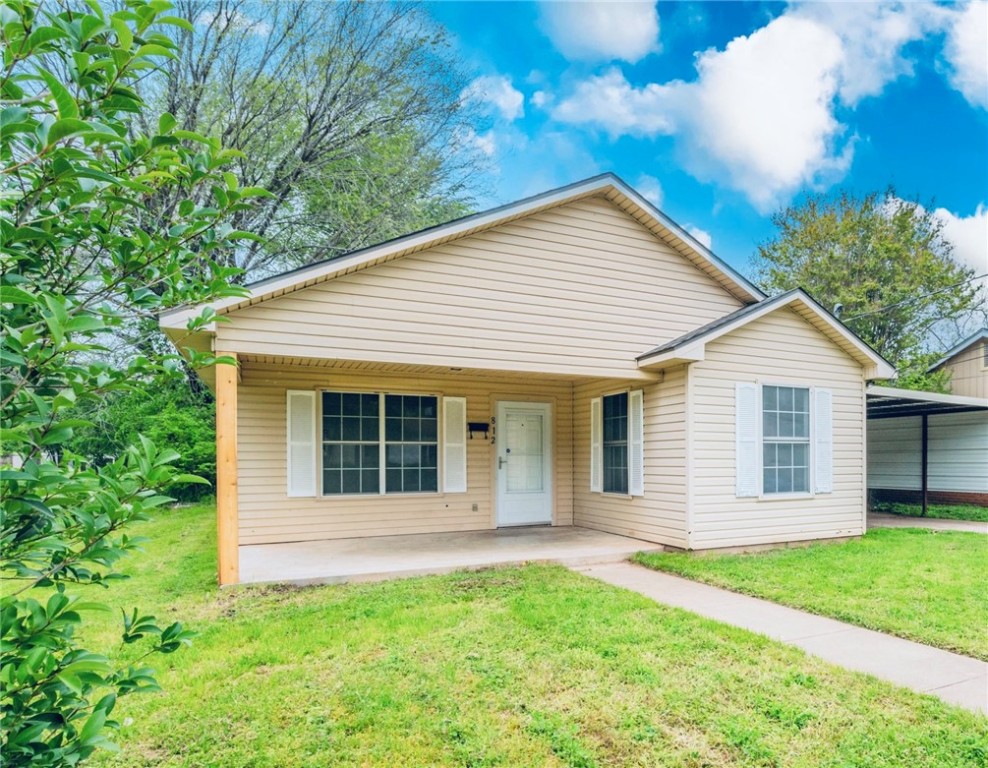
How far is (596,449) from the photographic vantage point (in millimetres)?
8812

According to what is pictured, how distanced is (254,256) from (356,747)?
14.9m

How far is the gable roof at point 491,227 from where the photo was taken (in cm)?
572

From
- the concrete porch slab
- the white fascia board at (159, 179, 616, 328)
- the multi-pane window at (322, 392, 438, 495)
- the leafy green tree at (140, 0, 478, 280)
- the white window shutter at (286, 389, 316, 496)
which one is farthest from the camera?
the leafy green tree at (140, 0, 478, 280)

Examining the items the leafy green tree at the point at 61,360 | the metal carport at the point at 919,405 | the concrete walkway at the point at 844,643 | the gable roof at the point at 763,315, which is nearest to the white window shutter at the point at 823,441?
the gable roof at the point at 763,315

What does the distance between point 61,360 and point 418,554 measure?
6.04 m

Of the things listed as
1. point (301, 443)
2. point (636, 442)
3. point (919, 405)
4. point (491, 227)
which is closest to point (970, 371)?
point (919, 405)

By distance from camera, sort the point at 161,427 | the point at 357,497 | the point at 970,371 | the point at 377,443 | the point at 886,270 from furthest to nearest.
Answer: the point at 886,270, the point at 970,371, the point at 161,427, the point at 377,443, the point at 357,497

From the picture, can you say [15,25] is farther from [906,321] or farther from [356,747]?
[906,321]

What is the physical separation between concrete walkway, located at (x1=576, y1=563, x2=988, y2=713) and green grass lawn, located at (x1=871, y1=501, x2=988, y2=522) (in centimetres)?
898

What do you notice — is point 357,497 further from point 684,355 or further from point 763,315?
point 763,315

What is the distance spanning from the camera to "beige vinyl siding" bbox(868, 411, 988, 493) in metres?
12.1

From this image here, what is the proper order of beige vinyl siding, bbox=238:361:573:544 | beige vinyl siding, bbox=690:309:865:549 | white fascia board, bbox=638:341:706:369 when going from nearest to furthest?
white fascia board, bbox=638:341:706:369
beige vinyl siding, bbox=690:309:865:549
beige vinyl siding, bbox=238:361:573:544

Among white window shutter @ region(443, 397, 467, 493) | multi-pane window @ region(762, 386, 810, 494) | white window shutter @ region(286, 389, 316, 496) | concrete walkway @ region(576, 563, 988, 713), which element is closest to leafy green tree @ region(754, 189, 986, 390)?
multi-pane window @ region(762, 386, 810, 494)

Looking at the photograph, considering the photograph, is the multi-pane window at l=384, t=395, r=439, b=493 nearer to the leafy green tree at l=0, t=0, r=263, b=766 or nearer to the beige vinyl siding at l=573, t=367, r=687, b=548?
the beige vinyl siding at l=573, t=367, r=687, b=548
